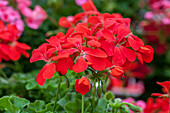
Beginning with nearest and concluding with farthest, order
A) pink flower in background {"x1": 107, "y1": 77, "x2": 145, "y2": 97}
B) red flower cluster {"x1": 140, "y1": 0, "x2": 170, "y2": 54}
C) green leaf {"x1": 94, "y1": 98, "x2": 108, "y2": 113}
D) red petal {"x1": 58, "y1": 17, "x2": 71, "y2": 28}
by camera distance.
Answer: green leaf {"x1": 94, "y1": 98, "x2": 108, "y2": 113} → red petal {"x1": 58, "y1": 17, "x2": 71, "y2": 28} → pink flower in background {"x1": 107, "y1": 77, "x2": 145, "y2": 97} → red flower cluster {"x1": 140, "y1": 0, "x2": 170, "y2": 54}

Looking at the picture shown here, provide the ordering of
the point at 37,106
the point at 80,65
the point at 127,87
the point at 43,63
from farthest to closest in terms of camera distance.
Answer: the point at 127,87, the point at 43,63, the point at 37,106, the point at 80,65

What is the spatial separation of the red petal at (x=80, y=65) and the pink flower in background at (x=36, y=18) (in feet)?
3.34

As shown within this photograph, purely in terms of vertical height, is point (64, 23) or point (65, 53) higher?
point (64, 23)

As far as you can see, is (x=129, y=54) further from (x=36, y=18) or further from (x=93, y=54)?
(x=36, y=18)

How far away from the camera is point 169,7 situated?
2070mm

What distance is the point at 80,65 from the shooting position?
67 cm

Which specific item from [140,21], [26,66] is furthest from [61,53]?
[140,21]

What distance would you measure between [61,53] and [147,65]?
6.79 ft

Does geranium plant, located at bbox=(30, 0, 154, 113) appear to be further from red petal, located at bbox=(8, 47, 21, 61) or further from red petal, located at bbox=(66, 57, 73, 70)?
red petal, located at bbox=(8, 47, 21, 61)

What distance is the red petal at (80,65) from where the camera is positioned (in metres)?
0.66

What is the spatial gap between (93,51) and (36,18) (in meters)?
1.03

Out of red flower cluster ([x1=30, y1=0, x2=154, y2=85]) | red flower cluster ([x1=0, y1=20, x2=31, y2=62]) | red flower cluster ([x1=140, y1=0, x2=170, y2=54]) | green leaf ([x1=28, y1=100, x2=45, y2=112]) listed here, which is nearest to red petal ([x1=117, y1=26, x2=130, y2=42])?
red flower cluster ([x1=30, y1=0, x2=154, y2=85])

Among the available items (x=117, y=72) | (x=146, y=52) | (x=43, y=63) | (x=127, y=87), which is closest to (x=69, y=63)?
(x=117, y=72)

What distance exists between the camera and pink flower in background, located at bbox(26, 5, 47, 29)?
165cm
